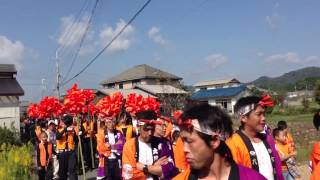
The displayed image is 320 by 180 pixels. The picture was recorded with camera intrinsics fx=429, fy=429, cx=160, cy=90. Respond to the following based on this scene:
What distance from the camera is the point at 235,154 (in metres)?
4.44

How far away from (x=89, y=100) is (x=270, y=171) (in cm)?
806

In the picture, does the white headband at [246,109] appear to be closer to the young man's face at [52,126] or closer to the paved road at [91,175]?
the paved road at [91,175]

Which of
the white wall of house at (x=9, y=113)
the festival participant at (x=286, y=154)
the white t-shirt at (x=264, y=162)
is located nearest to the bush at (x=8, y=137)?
the white wall of house at (x=9, y=113)

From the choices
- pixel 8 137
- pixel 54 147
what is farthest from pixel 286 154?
pixel 8 137

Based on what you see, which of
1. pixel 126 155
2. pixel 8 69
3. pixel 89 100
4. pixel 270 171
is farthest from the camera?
pixel 8 69

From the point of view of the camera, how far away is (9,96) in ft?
87.9

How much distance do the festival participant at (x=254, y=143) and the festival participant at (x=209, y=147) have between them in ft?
5.05

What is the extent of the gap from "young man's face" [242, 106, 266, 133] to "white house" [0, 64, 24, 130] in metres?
21.8

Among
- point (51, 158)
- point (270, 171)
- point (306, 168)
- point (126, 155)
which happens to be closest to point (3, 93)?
point (51, 158)

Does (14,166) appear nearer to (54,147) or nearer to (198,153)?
(54,147)

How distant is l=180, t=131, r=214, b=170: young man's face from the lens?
2.62m

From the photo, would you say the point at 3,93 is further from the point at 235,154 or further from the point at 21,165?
the point at 235,154

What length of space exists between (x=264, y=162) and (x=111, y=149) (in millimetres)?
6330

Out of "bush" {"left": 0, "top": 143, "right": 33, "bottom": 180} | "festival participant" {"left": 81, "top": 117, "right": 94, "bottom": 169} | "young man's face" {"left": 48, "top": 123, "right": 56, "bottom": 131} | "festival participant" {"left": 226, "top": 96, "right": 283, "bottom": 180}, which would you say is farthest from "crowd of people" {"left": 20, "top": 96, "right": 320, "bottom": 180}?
"festival participant" {"left": 81, "top": 117, "right": 94, "bottom": 169}
